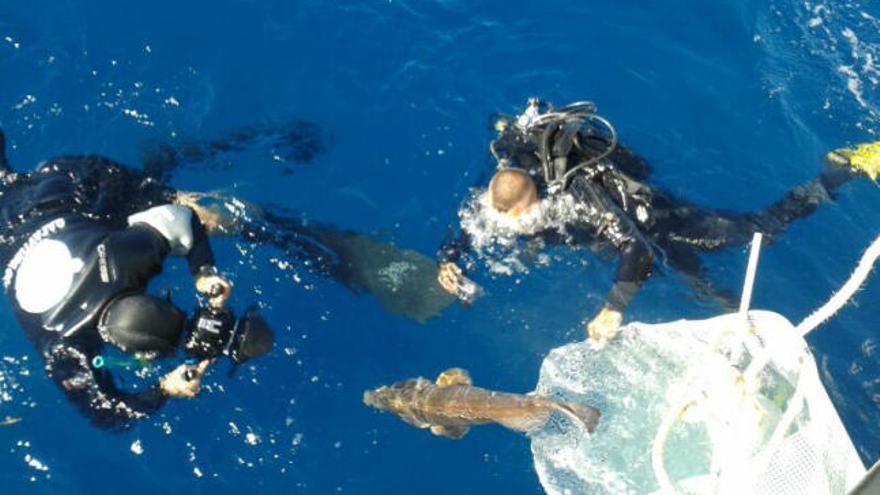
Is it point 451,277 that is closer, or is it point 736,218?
point 451,277

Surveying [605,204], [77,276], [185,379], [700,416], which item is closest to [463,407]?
[700,416]

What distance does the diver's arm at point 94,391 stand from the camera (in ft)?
15.4

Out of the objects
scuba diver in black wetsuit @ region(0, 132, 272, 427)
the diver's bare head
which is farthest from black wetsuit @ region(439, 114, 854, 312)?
scuba diver in black wetsuit @ region(0, 132, 272, 427)

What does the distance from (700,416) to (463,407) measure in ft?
4.43

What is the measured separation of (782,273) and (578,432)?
108 inches

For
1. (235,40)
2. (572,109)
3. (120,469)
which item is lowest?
(120,469)

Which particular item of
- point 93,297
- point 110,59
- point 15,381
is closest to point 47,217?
point 93,297

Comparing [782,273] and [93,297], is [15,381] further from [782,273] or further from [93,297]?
[782,273]

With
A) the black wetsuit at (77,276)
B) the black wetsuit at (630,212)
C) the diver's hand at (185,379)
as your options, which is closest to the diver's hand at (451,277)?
the black wetsuit at (630,212)

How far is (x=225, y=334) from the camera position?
183 inches

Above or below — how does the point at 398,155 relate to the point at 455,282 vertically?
above

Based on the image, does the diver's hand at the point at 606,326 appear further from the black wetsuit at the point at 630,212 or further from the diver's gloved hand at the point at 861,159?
the diver's gloved hand at the point at 861,159

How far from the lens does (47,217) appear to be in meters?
→ 5.25

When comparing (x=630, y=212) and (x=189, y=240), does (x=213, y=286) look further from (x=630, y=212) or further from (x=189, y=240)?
(x=630, y=212)
